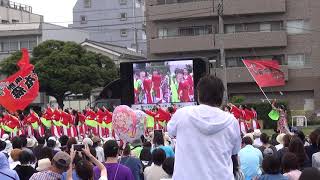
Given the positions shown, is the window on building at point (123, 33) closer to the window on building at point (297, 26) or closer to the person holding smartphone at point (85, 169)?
the window on building at point (297, 26)

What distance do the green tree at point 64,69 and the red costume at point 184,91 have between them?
15.0 meters

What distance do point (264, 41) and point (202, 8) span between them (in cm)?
487

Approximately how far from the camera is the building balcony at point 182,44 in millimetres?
39531

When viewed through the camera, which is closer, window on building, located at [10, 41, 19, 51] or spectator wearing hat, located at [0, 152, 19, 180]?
spectator wearing hat, located at [0, 152, 19, 180]

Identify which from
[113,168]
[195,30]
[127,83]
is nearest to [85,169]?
[113,168]

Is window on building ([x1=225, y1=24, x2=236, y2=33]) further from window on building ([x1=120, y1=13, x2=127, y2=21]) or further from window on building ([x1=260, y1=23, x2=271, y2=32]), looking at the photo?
window on building ([x1=120, y1=13, x2=127, y2=21])

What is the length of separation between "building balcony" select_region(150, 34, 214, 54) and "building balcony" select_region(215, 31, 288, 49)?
71 cm

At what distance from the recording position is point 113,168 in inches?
218

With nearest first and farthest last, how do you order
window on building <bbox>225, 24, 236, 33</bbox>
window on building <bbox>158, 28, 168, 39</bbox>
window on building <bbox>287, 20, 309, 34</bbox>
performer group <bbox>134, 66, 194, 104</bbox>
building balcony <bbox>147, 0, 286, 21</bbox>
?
performer group <bbox>134, 66, 194, 104</bbox> < building balcony <bbox>147, 0, 286, 21</bbox> < window on building <bbox>287, 20, 309, 34</bbox> < window on building <bbox>225, 24, 236, 33</bbox> < window on building <bbox>158, 28, 168, 39</bbox>

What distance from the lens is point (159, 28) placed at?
41.8m

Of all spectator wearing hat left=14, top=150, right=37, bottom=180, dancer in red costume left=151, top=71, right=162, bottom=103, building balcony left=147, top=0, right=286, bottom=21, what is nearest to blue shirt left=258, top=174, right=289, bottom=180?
spectator wearing hat left=14, top=150, right=37, bottom=180

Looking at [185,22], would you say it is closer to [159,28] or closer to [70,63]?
[159,28]

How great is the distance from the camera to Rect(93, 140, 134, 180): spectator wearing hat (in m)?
5.48

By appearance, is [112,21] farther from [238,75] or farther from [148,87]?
[148,87]
